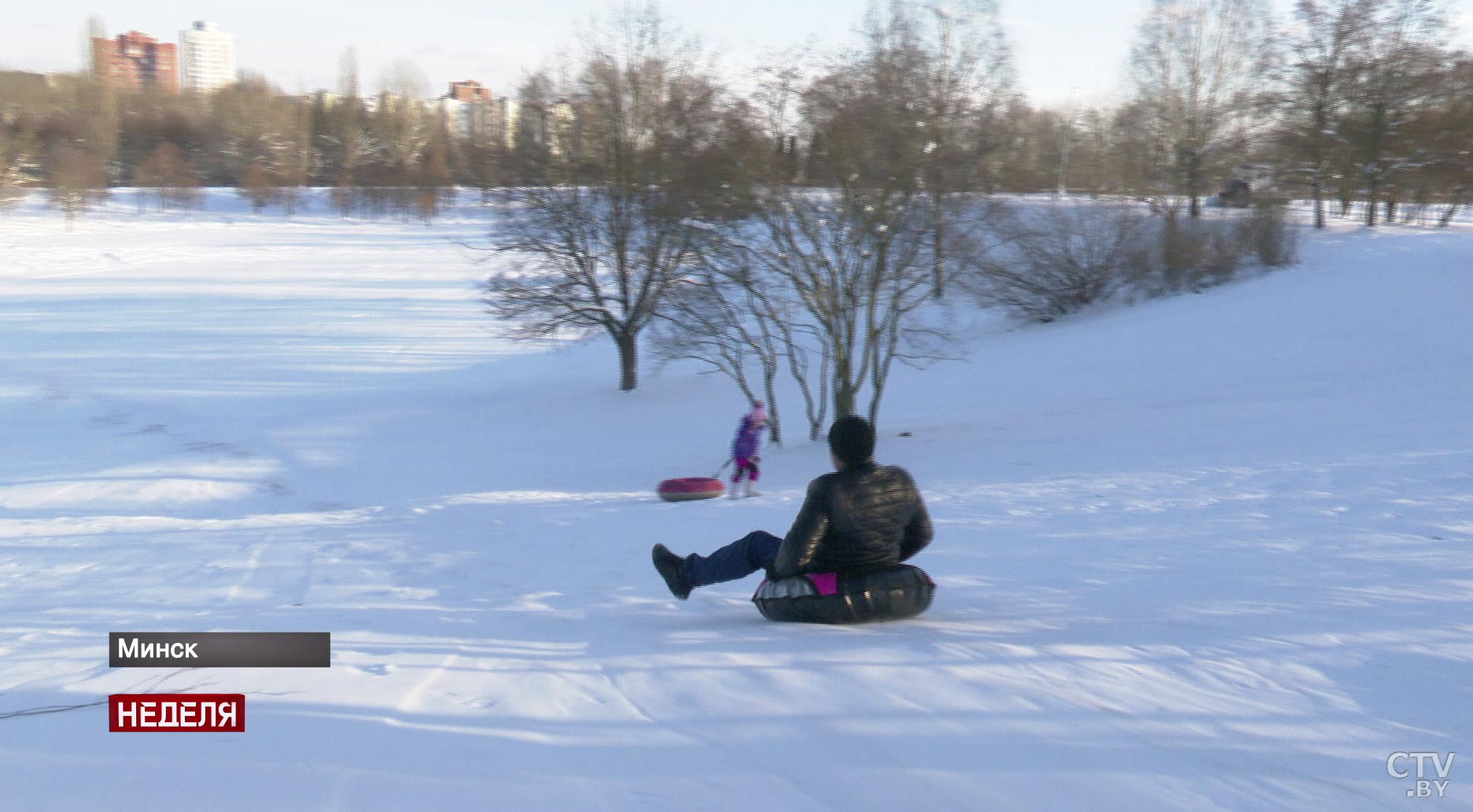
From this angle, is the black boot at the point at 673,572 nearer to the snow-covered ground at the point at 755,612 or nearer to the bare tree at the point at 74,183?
the snow-covered ground at the point at 755,612

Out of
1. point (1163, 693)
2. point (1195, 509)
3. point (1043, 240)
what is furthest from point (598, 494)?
point (1043, 240)

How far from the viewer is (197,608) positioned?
21.9 ft

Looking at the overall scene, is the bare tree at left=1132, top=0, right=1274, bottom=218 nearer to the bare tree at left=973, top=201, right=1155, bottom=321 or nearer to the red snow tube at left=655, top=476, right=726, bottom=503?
the bare tree at left=973, top=201, right=1155, bottom=321

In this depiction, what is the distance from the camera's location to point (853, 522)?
5117mm

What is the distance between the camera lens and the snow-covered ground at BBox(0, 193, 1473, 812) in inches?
132

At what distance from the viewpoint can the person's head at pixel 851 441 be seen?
16.6ft

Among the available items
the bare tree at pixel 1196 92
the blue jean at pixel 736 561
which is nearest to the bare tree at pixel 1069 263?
the bare tree at pixel 1196 92

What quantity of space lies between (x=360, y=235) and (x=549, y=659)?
69188 millimetres

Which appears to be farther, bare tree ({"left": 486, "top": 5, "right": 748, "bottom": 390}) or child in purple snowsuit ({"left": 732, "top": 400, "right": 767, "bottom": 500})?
bare tree ({"left": 486, "top": 5, "right": 748, "bottom": 390})

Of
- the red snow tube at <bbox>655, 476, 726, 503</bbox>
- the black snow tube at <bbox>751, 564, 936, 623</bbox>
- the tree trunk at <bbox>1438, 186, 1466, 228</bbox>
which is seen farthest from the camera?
the tree trunk at <bbox>1438, 186, 1466, 228</bbox>

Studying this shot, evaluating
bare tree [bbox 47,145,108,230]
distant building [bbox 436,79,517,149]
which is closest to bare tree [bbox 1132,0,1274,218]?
distant building [bbox 436,79,517,149]

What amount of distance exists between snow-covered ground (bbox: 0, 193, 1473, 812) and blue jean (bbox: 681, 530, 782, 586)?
26 cm

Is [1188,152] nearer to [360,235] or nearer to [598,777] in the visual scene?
[598,777]

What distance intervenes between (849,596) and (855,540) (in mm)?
314
